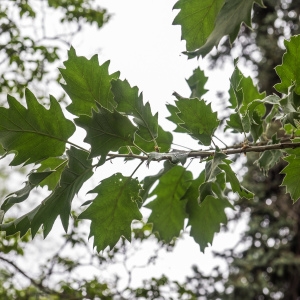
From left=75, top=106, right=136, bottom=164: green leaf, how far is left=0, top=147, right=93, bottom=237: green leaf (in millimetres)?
36

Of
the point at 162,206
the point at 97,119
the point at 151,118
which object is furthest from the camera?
the point at 162,206

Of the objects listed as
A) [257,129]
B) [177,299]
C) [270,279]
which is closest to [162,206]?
[257,129]

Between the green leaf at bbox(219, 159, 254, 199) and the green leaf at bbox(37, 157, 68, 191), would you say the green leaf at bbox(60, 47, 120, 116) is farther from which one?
the green leaf at bbox(219, 159, 254, 199)

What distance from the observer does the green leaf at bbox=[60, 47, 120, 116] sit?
88 centimetres

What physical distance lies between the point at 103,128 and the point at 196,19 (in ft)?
0.77

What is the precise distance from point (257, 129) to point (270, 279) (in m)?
4.17

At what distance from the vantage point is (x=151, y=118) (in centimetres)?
88

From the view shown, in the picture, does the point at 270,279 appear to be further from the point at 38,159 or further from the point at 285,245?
the point at 38,159

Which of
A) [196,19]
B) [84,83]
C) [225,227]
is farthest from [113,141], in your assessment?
[225,227]

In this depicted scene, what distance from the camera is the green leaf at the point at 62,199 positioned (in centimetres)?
80

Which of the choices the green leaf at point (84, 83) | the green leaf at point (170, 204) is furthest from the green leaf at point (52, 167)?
the green leaf at point (170, 204)

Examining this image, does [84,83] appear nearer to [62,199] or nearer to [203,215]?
[62,199]

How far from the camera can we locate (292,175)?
90 centimetres

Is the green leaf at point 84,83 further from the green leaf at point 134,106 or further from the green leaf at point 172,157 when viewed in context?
the green leaf at point 172,157
